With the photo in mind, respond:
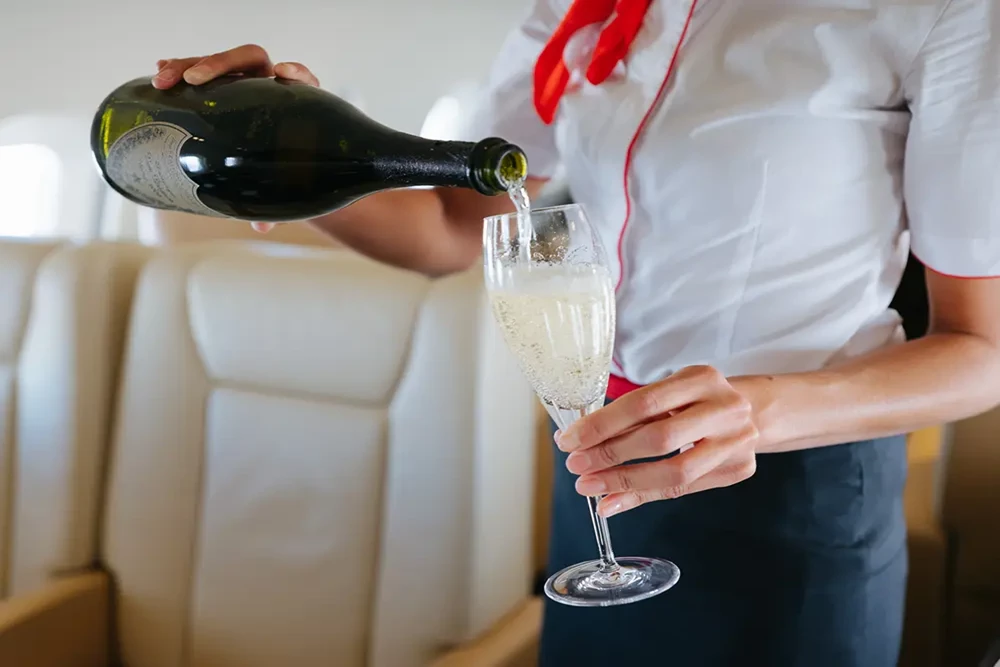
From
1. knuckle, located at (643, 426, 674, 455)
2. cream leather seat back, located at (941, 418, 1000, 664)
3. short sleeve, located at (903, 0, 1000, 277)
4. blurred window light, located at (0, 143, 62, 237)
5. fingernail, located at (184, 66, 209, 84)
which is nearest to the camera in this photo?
knuckle, located at (643, 426, 674, 455)

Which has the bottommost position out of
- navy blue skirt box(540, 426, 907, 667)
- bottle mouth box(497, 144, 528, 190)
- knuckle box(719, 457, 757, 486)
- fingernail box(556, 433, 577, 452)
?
navy blue skirt box(540, 426, 907, 667)

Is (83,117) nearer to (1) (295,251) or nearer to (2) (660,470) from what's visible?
(1) (295,251)

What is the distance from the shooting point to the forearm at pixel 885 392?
0.62 m

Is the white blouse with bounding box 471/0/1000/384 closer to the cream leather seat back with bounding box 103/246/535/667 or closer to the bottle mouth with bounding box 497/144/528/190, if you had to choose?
the bottle mouth with bounding box 497/144/528/190

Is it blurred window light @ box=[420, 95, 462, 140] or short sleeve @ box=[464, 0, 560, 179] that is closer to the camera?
short sleeve @ box=[464, 0, 560, 179]

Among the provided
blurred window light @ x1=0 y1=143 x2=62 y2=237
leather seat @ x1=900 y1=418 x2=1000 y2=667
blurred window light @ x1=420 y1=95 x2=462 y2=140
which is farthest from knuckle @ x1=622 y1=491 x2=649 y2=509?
blurred window light @ x1=0 y1=143 x2=62 y2=237

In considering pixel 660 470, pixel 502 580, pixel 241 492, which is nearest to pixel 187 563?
pixel 241 492

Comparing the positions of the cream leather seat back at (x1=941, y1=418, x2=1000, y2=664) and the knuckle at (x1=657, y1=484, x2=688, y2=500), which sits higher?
the knuckle at (x1=657, y1=484, x2=688, y2=500)

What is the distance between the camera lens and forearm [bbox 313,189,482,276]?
89 centimetres

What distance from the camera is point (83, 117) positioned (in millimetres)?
2932

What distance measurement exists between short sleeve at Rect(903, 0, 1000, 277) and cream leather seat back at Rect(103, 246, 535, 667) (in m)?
0.64

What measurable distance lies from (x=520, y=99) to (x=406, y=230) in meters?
0.18

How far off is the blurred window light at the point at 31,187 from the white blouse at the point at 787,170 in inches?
105

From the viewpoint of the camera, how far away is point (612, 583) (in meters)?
0.65
